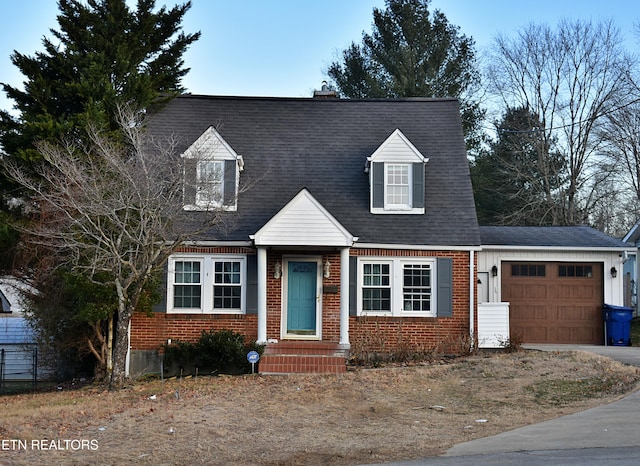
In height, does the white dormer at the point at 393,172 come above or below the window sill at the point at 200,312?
above

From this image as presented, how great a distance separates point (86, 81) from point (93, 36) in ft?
5.91

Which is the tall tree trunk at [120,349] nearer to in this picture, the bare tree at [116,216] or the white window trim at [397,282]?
the bare tree at [116,216]

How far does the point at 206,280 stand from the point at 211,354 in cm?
202

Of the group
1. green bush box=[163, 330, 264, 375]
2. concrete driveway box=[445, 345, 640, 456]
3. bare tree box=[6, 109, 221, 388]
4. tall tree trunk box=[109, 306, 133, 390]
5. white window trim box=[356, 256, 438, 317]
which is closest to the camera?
concrete driveway box=[445, 345, 640, 456]

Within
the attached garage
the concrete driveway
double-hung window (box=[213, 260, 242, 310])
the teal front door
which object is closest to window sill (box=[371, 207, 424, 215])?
the teal front door

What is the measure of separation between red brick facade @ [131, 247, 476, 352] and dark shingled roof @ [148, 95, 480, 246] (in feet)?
2.11

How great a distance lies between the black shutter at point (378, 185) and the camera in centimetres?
2050

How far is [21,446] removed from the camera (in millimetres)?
10844

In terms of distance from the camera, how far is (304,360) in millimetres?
17891

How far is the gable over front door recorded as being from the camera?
1981cm

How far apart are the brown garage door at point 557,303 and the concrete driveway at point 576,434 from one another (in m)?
9.08

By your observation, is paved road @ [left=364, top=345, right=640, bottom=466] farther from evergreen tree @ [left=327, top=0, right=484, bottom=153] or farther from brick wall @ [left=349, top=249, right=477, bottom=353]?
evergreen tree @ [left=327, top=0, right=484, bottom=153]

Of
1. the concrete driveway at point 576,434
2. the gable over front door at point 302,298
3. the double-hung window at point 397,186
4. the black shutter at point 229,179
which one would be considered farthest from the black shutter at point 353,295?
the concrete driveway at point 576,434

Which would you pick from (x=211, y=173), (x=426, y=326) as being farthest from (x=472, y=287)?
(x=211, y=173)
